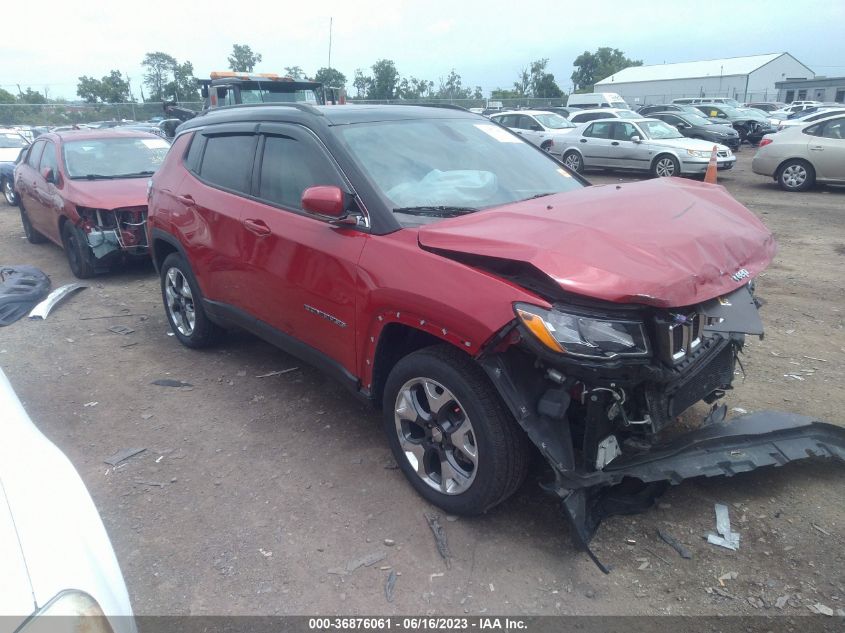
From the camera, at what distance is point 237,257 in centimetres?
416

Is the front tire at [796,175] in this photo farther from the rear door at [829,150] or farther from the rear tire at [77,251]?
the rear tire at [77,251]

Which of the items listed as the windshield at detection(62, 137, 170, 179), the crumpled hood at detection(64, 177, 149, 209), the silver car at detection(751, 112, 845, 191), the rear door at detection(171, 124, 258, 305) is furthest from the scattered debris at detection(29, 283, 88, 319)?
the silver car at detection(751, 112, 845, 191)

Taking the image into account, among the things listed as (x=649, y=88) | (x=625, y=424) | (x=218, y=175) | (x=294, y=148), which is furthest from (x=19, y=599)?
(x=649, y=88)

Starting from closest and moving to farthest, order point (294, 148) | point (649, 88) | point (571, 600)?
point (571, 600) < point (294, 148) < point (649, 88)

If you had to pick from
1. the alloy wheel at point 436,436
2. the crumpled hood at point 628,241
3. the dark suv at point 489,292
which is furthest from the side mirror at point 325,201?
the alloy wheel at point 436,436

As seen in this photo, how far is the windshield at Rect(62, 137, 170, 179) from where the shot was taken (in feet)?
26.4

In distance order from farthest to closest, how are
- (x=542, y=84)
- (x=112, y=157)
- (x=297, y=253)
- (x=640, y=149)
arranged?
(x=542, y=84)
(x=640, y=149)
(x=112, y=157)
(x=297, y=253)

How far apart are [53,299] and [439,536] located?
222 inches

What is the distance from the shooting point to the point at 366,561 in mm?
2846

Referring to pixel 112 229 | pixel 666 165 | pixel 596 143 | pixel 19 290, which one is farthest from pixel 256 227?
pixel 596 143

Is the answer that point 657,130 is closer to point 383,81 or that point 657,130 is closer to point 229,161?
point 229,161

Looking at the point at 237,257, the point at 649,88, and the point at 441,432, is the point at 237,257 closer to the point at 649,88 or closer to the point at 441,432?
the point at 441,432

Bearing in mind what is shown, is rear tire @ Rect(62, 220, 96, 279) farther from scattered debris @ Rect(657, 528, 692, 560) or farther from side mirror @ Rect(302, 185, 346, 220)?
scattered debris @ Rect(657, 528, 692, 560)

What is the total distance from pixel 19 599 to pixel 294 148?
291 cm
